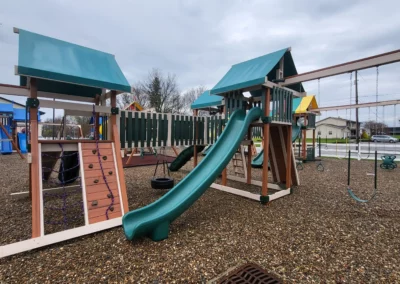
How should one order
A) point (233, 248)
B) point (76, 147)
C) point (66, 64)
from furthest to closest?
point (76, 147) < point (66, 64) < point (233, 248)

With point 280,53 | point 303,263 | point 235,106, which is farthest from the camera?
point 235,106

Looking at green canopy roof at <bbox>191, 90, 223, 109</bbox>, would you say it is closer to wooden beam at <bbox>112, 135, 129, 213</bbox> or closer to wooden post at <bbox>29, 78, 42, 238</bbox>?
wooden beam at <bbox>112, 135, 129, 213</bbox>

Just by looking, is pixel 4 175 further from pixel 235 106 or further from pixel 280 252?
pixel 280 252

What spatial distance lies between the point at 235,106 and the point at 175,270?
3861 mm

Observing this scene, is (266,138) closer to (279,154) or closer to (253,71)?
(279,154)

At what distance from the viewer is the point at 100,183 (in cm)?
331

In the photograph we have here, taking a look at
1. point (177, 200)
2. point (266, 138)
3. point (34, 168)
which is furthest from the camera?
point (266, 138)

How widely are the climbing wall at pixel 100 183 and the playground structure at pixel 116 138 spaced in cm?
1

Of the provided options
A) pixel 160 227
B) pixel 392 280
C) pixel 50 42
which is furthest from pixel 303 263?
pixel 50 42

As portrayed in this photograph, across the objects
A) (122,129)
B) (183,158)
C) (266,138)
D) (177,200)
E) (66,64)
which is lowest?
(177,200)

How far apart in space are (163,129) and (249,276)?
409 cm

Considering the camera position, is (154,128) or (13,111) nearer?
(154,128)

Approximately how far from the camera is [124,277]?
2.05 m

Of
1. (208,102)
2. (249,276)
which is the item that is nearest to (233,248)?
(249,276)
